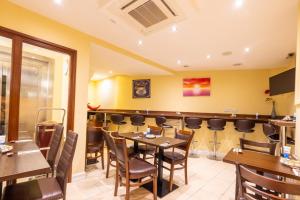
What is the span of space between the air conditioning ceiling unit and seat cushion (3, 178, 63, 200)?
2.20 meters

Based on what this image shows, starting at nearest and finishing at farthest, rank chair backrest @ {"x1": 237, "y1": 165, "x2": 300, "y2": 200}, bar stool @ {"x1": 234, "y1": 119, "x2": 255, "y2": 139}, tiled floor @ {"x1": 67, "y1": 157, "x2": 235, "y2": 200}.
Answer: chair backrest @ {"x1": 237, "y1": 165, "x2": 300, "y2": 200}
tiled floor @ {"x1": 67, "y1": 157, "x2": 235, "y2": 200}
bar stool @ {"x1": 234, "y1": 119, "x2": 255, "y2": 139}

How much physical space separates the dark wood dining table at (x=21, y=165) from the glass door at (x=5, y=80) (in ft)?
3.14

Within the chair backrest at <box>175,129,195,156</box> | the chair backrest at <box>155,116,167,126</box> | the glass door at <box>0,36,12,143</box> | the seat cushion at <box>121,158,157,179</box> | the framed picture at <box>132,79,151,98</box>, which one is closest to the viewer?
the seat cushion at <box>121,158,157,179</box>

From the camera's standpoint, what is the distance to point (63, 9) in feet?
7.91

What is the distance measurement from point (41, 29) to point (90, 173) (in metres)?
2.68

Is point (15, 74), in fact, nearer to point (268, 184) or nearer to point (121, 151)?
point (121, 151)

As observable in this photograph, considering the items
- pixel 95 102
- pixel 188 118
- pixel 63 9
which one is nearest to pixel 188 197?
pixel 188 118

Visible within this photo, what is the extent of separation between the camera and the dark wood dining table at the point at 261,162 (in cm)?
155

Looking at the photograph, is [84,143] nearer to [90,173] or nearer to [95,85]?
[90,173]

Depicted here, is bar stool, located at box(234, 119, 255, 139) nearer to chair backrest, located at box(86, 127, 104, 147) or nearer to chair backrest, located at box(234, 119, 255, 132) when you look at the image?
chair backrest, located at box(234, 119, 255, 132)

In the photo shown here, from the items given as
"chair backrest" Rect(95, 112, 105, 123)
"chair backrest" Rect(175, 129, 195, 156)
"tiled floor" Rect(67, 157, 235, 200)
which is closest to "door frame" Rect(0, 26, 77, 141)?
"tiled floor" Rect(67, 157, 235, 200)

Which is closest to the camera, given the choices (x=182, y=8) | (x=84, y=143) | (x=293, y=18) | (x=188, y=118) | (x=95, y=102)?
(x=182, y=8)

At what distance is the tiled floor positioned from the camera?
2.51 meters

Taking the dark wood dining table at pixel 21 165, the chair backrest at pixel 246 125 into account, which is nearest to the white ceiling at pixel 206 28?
the chair backrest at pixel 246 125
